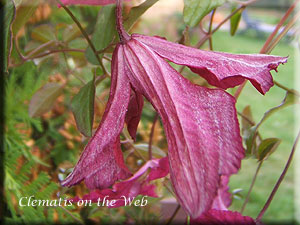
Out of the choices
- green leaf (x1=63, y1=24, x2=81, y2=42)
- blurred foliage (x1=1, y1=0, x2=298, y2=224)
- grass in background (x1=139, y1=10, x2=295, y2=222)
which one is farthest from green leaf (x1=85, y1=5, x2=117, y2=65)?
grass in background (x1=139, y1=10, x2=295, y2=222)

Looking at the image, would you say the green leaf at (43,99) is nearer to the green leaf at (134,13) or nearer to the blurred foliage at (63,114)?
the blurred foliage at (63,114)

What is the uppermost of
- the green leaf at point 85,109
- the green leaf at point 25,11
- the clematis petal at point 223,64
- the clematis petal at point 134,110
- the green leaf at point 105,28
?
the green leaf at point 25,11

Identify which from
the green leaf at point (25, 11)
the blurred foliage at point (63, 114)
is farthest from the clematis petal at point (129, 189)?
the green leaf at point (25, 11)

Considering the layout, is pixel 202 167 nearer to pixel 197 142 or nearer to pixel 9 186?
pixel 197 142

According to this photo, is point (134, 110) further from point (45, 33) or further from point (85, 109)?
point (45, 33)

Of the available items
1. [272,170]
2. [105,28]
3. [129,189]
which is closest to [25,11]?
[105,28]

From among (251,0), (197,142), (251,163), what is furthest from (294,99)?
(251,163)
